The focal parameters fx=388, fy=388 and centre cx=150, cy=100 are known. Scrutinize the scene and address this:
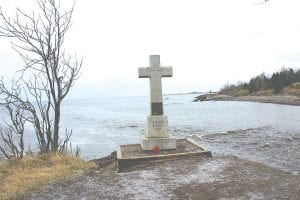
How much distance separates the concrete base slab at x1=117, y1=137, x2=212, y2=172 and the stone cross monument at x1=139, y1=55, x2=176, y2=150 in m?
0.30

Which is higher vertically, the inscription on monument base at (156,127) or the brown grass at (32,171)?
the inscription on monument base at (156,127)

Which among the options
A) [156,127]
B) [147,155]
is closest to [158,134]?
[156,127]

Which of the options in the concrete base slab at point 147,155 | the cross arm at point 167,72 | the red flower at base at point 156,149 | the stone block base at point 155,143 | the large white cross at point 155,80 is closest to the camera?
the concrete base slab at point 147,155

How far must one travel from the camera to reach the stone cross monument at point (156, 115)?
12.5 meters

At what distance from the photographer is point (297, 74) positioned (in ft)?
291

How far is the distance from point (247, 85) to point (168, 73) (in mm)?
108479

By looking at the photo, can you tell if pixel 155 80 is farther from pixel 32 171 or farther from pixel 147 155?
pixel 32 171

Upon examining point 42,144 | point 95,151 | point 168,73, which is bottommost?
point 95,151

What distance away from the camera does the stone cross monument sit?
41.1ft

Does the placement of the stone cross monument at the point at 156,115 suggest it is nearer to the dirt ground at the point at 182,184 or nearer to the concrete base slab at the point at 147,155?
the concrete base slab at the point at 147,155

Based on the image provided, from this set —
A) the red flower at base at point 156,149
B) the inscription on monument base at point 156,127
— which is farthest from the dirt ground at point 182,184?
the inscription on monument base at point 156,127

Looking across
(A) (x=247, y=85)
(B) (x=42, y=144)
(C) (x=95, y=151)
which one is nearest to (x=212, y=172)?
(B) (x=42, y=144)

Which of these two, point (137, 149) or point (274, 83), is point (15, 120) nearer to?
point (137, 149)

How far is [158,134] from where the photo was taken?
41.4ft
